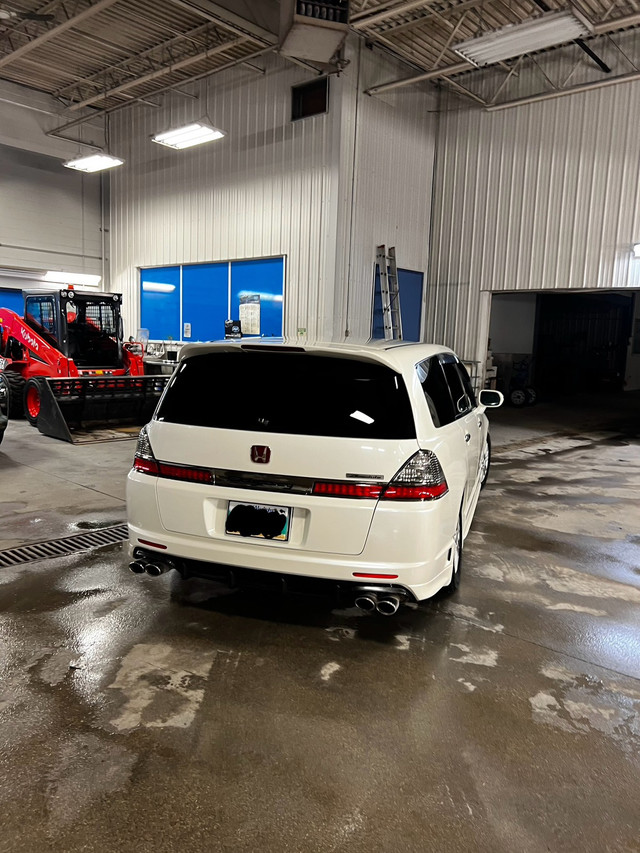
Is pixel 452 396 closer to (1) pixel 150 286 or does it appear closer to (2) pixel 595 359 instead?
(1) pixel 150 286

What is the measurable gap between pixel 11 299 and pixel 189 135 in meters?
7.63

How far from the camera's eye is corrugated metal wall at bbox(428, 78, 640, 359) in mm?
11742

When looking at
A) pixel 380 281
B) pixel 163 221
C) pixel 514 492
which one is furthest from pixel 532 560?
pixel 163 221

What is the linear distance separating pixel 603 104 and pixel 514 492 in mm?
8817

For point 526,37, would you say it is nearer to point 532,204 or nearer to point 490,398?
point 532,204

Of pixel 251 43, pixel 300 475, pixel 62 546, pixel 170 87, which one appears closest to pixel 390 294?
pixel 251 43

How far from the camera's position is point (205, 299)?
15000 mm

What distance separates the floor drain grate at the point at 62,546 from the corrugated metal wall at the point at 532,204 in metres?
10.6

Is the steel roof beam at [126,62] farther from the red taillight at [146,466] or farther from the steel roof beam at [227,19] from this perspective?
the red taillight at [146,466]

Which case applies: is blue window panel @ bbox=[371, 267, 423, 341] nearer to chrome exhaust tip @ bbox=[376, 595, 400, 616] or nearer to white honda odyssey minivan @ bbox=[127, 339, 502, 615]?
white honda odyssey minivan @ bbox=[127, 339, 502, 615]

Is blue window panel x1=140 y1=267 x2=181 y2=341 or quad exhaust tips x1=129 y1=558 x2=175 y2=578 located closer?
quad exhaust tips x1=129 y1=558 x2=175 y2=578

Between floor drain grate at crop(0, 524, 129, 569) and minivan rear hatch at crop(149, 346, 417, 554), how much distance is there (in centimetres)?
187

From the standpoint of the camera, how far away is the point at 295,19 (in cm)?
823

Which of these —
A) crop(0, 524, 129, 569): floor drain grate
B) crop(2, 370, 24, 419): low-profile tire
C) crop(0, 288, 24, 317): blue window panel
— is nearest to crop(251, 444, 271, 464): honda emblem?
crop(0, 524, 129, 569): floor drain grate
